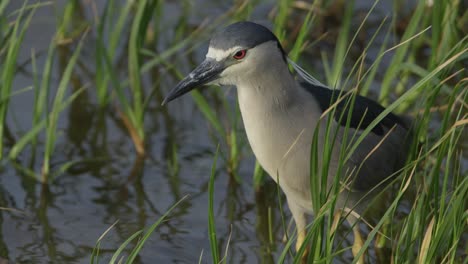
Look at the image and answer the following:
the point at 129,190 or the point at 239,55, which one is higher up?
the point at 239,55

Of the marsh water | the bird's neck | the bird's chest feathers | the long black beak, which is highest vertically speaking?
the long black beak

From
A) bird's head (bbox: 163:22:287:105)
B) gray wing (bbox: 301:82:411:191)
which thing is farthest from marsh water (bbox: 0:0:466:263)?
bird's head (bbox: 163:22:287:105)

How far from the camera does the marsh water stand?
3885mm

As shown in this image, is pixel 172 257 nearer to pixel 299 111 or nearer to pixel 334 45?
pixel 299 111

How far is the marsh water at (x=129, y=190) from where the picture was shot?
12.7 feet

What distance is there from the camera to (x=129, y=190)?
14.2 feet

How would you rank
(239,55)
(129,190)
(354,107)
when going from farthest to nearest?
(129,190) < (354,107) < (239,55)

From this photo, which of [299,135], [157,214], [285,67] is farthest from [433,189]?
[157,214]

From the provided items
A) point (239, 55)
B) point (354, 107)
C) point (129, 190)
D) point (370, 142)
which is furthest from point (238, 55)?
point (129, 190)

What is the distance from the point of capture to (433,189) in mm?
3041

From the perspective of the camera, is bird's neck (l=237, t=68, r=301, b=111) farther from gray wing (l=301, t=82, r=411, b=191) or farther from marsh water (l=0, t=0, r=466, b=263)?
marsh water (l=0, t=0, r=466, b=263)

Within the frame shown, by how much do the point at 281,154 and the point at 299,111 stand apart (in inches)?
6.8

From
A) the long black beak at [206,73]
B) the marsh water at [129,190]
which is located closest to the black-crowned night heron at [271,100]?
the long black beak at [206,73]

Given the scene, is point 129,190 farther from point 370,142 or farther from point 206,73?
point 370,142
